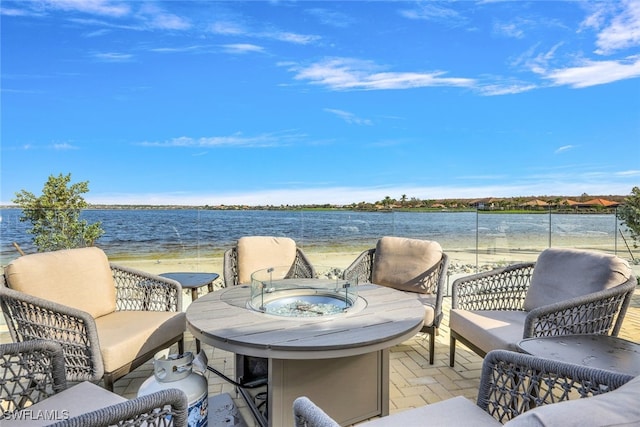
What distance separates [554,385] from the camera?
1137mm

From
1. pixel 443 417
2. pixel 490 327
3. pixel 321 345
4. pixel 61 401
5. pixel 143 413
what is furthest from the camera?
pixel 490 327

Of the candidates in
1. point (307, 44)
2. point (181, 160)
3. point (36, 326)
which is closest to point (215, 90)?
point (307, 44)

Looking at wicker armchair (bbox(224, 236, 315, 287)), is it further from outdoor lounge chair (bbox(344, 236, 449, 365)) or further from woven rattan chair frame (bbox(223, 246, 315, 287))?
outdoor lounge chair (bbox(344, 236, 449, 365))

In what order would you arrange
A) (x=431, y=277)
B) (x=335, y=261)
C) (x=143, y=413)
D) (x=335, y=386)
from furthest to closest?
(x=335, y=261) → (x=431, y=277) → (x=335, y=386) → (x=143, y=413)

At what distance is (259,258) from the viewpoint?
328 cm

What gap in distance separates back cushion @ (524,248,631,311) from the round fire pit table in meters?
1.07

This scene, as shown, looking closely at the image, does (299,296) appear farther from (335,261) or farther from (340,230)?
(340,230)

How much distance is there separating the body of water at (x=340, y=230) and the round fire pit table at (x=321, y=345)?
407 cm

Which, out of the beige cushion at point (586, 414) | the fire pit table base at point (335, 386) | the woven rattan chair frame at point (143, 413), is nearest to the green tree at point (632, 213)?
the fire pit table base at point (335, 386)

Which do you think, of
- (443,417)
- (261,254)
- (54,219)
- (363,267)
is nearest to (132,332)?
(261,254)

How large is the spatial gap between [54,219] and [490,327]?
18.4ft

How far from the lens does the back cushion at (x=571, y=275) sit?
2051 millimetres

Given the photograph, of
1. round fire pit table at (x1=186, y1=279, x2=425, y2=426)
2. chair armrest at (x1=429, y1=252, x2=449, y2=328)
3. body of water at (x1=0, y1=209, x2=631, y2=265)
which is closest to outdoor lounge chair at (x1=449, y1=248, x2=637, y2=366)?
chair armrest at (x1=429, y1=252, x2=449, y2=328)

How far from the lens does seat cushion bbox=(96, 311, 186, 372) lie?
6.07 feet
